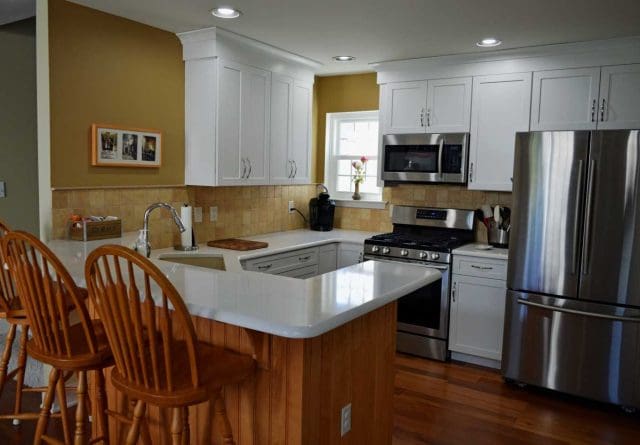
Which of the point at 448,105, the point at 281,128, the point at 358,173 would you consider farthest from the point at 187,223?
A: the point at 448,105

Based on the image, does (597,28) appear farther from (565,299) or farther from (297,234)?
(297,234)

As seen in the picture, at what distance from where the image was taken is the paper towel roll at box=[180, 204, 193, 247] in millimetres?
3607

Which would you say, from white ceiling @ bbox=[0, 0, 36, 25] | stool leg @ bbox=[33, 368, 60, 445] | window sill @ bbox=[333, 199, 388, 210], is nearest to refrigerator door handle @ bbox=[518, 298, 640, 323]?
window sill @ bbox=[333, 199, 388, 210]

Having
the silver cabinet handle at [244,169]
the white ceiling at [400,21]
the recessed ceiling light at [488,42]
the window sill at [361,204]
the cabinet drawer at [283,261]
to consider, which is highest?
the recessed ceiling light at [488,42]

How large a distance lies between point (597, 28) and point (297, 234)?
2688 millimetres

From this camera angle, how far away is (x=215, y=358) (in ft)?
5.95

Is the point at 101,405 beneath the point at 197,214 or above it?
beneath

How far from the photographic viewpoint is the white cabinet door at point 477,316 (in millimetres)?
3831

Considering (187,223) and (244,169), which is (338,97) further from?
(187,223)

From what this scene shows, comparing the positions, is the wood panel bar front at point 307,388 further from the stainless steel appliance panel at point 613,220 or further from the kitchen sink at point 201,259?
the stainless steel appliance panel at point 613,220

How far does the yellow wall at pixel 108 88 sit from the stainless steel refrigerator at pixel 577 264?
2.35m

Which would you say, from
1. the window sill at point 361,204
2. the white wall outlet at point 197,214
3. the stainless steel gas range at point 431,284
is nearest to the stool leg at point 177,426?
the white wall outlet at point 197,214

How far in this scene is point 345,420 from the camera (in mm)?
2035

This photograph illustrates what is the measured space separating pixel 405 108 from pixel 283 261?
1601 mm
